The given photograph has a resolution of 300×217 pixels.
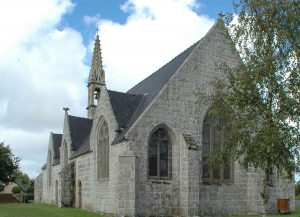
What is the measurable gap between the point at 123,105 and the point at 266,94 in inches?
484

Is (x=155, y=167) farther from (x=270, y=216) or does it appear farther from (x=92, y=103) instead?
(x=92, y=103)

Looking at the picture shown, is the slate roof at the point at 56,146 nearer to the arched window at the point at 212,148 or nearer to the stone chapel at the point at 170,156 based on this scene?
the stone chapel at the point at 170,156

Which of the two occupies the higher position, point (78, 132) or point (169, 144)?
point (78, 132)

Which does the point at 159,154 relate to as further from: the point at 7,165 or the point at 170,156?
the point at 7,165

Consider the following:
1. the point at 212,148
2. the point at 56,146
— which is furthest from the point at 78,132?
the point at 212,148

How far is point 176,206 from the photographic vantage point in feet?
78.0

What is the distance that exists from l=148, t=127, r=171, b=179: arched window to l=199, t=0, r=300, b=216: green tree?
8.40m

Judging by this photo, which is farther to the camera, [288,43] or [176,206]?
[176,206]

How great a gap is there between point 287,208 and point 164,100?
10522mm

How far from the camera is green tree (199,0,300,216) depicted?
48.4 feet

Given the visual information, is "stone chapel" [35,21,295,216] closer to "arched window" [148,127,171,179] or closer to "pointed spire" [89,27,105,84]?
"arched window" [148,127,171,179]

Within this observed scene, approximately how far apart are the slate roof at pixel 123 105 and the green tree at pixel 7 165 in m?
24.8

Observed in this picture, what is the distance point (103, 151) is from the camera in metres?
27.4

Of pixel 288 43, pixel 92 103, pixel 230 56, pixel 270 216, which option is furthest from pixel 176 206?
pixel 92 103
